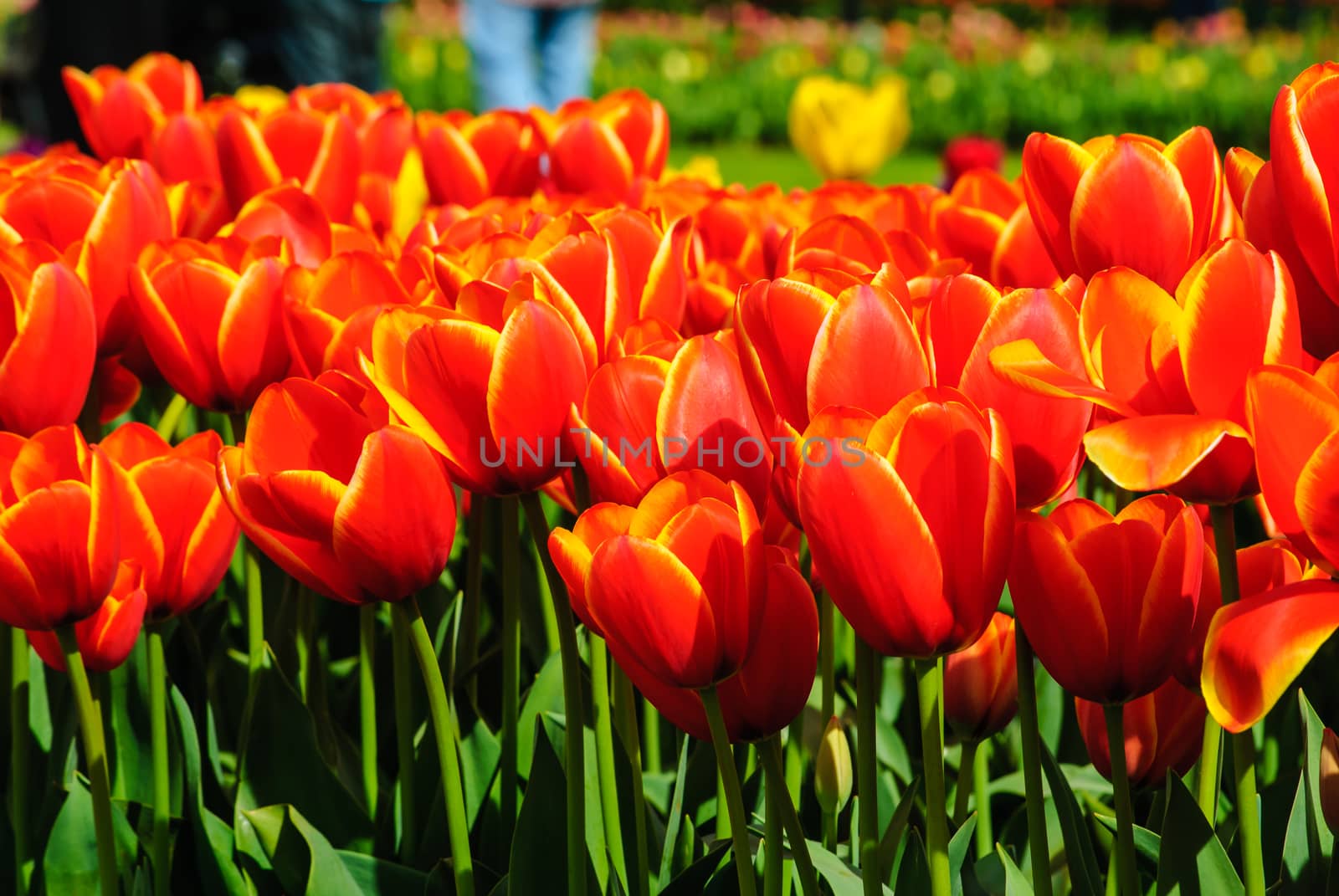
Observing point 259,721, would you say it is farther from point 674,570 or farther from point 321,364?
point 674,570

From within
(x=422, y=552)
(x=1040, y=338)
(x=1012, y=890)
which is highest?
(x=1040, y=338)

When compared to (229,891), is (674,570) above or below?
above

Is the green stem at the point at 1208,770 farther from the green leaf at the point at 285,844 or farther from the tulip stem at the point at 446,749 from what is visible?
the green leaf at the point at 285,844

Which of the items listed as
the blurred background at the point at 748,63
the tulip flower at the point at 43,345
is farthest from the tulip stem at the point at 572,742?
the blurred background at the point at 748,63

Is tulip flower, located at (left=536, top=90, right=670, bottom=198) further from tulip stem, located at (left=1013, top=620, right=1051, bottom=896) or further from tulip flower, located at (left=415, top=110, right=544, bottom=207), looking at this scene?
tulip stem, located at (left=1013, top=620, right=1051, bottom=896)

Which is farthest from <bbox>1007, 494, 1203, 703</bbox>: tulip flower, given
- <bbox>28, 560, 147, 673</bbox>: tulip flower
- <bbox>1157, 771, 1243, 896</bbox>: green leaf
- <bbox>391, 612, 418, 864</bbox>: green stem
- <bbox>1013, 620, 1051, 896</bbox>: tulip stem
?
<bbox>28, 560, 147, 673</bbox>: tulip flower

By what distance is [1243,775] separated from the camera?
1.02 m

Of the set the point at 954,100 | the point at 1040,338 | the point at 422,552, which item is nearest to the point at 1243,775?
the point at 1040,338

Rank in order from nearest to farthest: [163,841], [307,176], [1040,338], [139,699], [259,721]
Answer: [1040,338] → [163,841] → [259,721] → [139,699] → [307,176]

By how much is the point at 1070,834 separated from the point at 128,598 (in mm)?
709

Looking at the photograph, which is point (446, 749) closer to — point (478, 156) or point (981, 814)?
point (981, 814)

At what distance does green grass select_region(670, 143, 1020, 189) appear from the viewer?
11930 millimetres

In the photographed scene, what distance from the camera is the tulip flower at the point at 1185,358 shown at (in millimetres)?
894

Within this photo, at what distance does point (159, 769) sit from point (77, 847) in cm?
15
